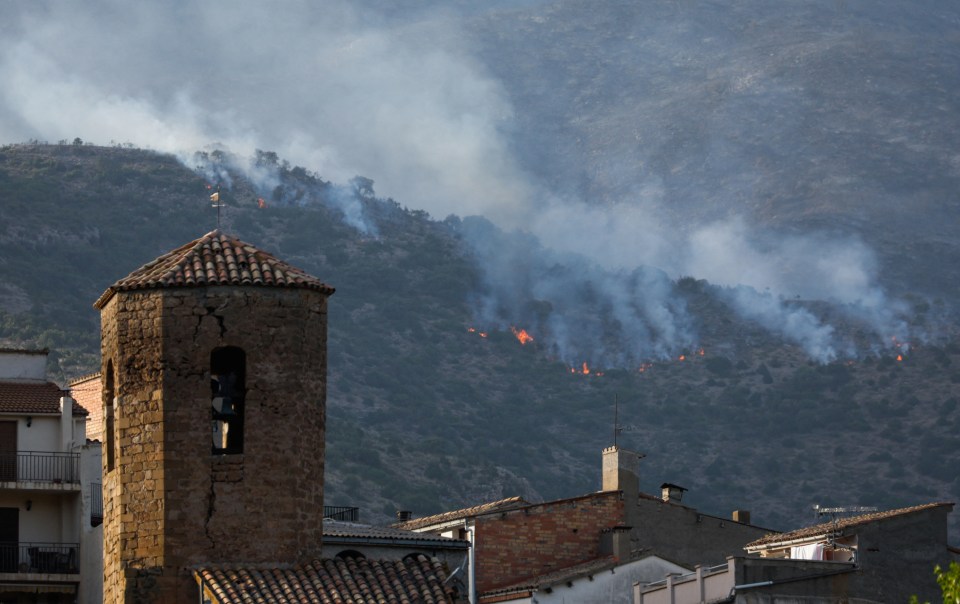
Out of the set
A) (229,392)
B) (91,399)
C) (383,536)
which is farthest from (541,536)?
(229,392)

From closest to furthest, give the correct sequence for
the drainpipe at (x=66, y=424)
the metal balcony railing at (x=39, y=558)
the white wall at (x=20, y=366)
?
the metal balcony railing at (x=39, y=558)
the drainpipe at (x=66, y=424)
the white wall at (x=20, y=366)

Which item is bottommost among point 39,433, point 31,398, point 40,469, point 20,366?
point 40,469

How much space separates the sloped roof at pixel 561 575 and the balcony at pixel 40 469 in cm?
1130

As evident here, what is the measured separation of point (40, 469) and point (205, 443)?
74.0 feet

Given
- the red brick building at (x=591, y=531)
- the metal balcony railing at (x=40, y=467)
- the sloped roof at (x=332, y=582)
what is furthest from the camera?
the metal balcony railing at (x=40, y=467)

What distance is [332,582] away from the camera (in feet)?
133

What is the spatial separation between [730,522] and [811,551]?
1146cm

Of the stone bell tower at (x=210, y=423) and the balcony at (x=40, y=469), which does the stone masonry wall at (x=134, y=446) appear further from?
the balcony at (x=40, y=469)

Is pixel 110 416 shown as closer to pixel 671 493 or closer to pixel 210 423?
pixel 210 423

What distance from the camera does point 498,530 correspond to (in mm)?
62062

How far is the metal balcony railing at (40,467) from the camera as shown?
61.7 meters

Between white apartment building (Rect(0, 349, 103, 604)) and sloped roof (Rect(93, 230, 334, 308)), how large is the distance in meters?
18.2

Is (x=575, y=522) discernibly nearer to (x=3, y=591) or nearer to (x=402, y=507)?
(x=3, y=591)

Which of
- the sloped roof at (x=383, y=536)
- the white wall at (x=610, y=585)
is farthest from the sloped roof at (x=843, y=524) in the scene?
the sloped roof at (x=383, y=536)
